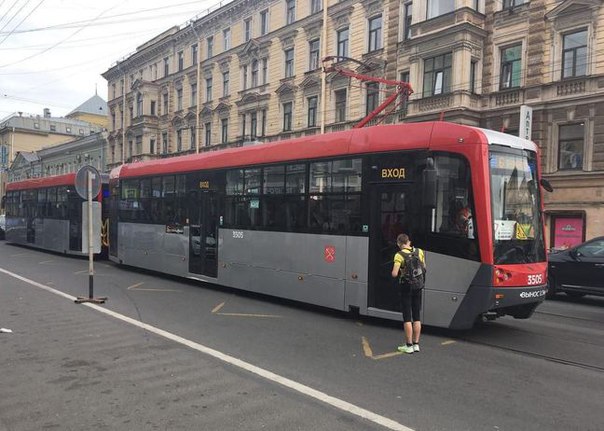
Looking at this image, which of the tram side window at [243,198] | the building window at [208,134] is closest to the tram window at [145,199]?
the tram side window at [243,198]

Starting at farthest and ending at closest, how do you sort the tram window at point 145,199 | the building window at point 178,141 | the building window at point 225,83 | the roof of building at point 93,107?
the roof of building at point 93,107
the building window at point 178,141
the building window at point 225,83
the tram window at point 145,199

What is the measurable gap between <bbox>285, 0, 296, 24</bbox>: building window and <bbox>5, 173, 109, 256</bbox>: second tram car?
1984cm

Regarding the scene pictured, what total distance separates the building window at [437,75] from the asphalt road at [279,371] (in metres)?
17.2

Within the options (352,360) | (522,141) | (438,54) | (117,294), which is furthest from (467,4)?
(352,360)

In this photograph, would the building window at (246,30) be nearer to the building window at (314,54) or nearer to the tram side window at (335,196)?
the building window at (314,54)

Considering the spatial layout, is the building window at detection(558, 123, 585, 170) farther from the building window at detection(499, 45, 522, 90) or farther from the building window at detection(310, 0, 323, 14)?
the building window at detection(310, 0, 323, 14)

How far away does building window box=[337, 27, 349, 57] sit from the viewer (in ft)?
105

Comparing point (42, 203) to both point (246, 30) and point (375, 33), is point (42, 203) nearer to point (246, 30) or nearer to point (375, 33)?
point (375, 33)

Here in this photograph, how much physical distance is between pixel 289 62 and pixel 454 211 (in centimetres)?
3055

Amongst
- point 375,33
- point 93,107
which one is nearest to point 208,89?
point 375,33

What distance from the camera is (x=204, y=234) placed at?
12.5 meters

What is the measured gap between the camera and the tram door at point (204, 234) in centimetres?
1219

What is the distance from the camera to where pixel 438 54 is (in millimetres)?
25656

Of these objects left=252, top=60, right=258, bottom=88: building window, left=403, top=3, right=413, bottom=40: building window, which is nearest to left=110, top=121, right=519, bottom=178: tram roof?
left=403, top=3, right=413, bottom=40: building window
